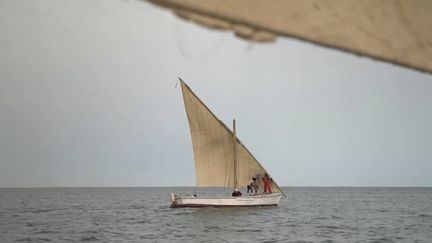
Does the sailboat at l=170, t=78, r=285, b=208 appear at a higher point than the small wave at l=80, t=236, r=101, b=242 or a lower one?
higher

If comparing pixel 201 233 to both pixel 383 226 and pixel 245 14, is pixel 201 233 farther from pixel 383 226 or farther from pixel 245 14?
pixel 245 14

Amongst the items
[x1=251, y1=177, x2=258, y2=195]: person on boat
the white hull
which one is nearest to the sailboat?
[x1=251, y1=177, x2=258, y2=195]: person on boat

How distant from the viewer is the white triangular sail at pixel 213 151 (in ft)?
97.8

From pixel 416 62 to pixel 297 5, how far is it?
Answer: 1.37 ft

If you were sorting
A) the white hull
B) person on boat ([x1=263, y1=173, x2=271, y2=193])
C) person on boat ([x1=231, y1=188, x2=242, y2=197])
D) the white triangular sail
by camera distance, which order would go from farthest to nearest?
the white hull → person on boat ([x1=263, y1=173, x2=271, y2=193]) → person on boat ([x1=231, y1=188, x2=242, y2=197]) → the white triangular sail

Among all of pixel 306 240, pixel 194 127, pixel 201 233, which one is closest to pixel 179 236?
pixel 201 233

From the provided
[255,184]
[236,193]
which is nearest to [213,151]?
[236,193]

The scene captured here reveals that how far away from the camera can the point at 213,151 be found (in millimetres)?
30922

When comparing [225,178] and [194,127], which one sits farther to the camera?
[225,178]

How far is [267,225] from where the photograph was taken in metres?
28.4

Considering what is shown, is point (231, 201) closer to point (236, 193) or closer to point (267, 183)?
→ point (236, 193)

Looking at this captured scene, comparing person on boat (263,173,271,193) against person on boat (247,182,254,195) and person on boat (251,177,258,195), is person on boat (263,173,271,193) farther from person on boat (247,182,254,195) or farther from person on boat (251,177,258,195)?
person on boat (247,182,254,195)

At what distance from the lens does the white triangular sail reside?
1174 inches

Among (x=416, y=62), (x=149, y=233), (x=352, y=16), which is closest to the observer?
(x=352, y=16)
